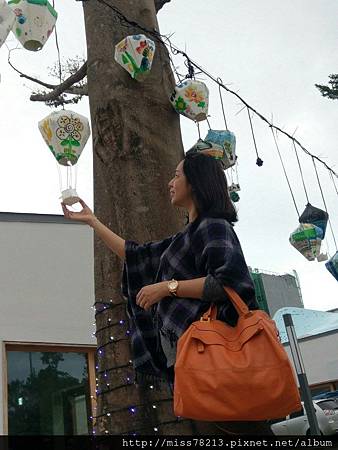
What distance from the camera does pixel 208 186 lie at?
1903 millimetres

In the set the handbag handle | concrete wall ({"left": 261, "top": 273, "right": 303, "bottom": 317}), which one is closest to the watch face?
the handbag handle

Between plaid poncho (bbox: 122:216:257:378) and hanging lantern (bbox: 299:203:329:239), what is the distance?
16.7 ft

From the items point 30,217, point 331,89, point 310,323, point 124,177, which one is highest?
point 331,89

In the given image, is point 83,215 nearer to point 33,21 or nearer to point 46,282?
point 33,21

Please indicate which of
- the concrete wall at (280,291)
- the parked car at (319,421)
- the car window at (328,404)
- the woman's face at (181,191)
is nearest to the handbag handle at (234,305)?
the woman's face at (181,191)

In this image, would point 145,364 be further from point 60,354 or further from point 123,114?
point 60,354

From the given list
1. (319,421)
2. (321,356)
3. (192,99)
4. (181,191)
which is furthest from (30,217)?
(321,356)

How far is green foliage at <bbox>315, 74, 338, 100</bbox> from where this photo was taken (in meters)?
14.1

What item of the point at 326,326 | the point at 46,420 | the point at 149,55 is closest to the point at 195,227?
the point at 149,55

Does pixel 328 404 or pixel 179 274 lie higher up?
pixel 328 404

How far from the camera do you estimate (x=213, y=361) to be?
1532mm

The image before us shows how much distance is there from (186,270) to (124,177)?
984 millimetres

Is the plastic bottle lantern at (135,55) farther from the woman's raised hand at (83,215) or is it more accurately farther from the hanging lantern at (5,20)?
the woman's raised hand at (83,215)

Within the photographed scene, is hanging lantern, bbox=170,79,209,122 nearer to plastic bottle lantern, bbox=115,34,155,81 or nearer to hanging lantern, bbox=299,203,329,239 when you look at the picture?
plastic bottle lantern, bbox=115,34,155,81
